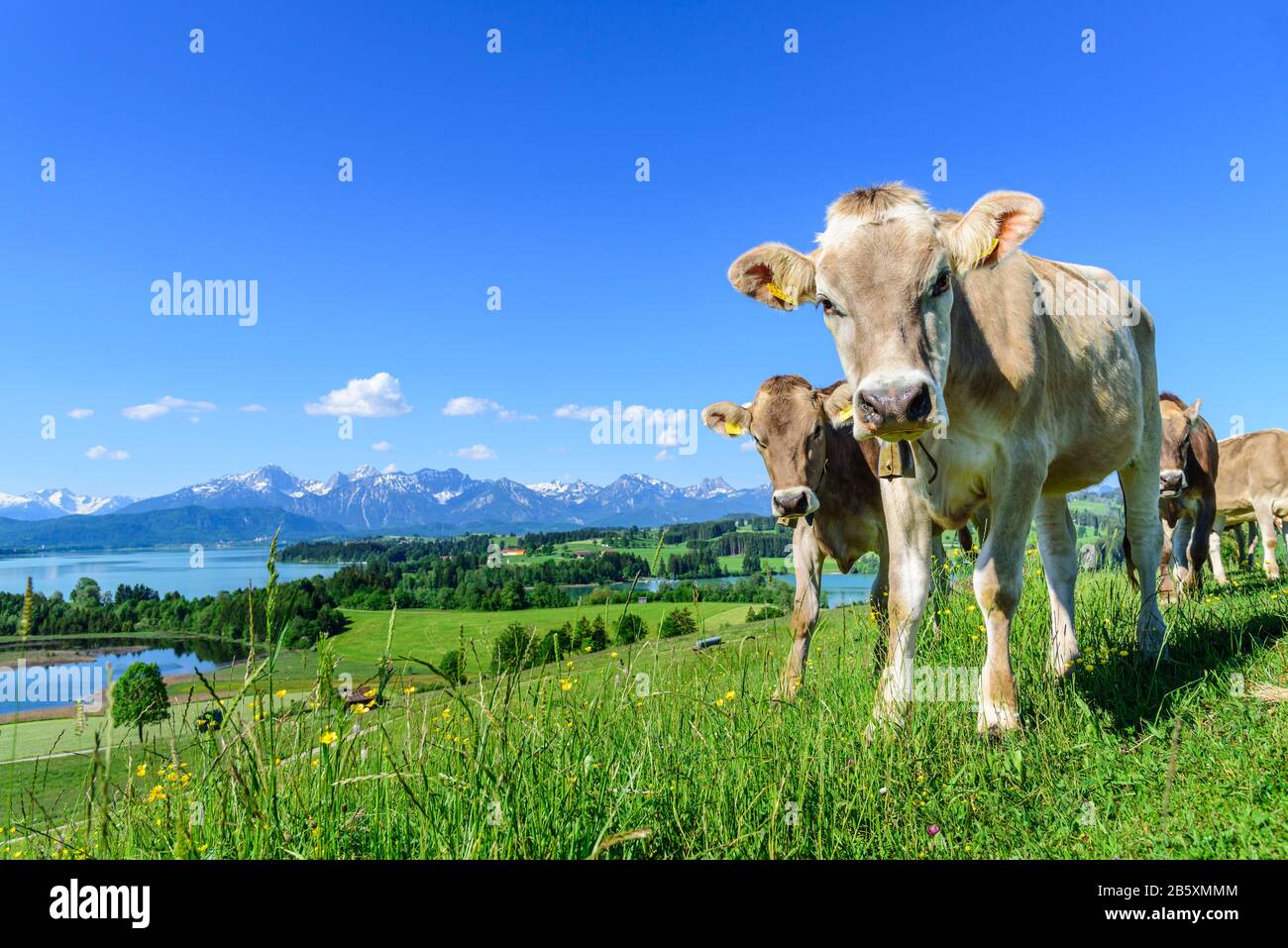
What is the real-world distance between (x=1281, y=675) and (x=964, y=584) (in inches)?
143

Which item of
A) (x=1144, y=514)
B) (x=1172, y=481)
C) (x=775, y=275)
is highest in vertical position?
(x=775, y=275)

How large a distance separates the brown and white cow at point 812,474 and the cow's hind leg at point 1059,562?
1461mm

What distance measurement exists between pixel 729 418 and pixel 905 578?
10.8 feet

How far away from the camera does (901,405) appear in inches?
131

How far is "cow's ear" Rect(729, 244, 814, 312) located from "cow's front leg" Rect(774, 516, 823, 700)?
10.8ft

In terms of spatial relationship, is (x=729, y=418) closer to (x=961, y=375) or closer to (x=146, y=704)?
(x=961, y=375)

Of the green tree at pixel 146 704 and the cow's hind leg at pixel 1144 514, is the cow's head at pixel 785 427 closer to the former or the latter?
the cow's hind leg at pixel 1144 514

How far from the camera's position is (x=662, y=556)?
3.83m

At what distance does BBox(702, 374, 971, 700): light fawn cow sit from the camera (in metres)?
7.06

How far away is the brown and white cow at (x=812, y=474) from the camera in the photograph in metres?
7.07

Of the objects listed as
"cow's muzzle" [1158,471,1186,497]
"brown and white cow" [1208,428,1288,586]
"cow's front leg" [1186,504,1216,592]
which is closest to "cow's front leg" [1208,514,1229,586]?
"brown and white cow" [1208,428,1288,586]

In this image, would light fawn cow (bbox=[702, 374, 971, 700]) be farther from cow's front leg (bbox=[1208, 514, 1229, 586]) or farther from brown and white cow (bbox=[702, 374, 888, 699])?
cow's front leg (bbox=[1208, 514, 1229, 586])

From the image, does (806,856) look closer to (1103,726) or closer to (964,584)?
(1103,726)

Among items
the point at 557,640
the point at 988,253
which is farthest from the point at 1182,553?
the point at 557,640
